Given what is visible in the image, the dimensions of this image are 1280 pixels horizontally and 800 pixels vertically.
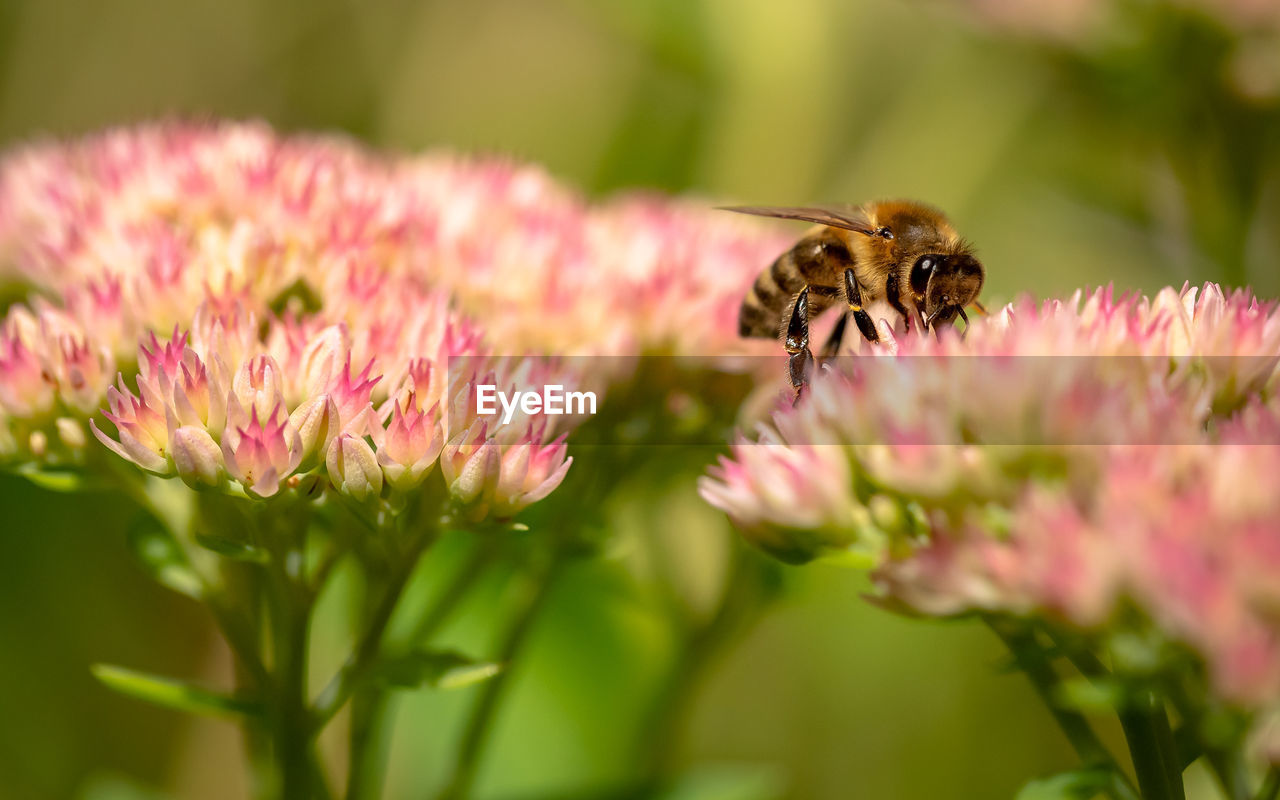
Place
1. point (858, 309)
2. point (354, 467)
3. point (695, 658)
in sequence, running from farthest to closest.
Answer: point (695, 658) < point (858, 309) < point (354, 467)

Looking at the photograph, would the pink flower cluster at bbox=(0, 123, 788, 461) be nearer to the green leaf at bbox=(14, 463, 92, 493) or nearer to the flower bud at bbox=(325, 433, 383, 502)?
the green leaf at bbox=(14, 463, 92, 493)

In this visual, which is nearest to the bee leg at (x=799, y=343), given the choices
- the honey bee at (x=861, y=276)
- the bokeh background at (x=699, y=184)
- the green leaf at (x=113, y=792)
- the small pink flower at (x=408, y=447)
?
the honey bee at (x=861, y=276)

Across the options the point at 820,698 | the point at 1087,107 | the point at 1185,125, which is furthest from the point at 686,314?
the point at 1087,107

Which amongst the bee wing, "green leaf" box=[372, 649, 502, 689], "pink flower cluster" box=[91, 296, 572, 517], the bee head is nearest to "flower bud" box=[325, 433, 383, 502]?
"pink flower cluster" box=[91, 296, 572, 517]

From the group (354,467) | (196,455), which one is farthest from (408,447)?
(196,455)

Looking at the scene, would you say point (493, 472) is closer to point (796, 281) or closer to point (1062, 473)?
point (1062, 473)

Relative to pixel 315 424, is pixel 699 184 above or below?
above

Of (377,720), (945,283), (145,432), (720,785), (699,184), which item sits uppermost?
(699,184)
